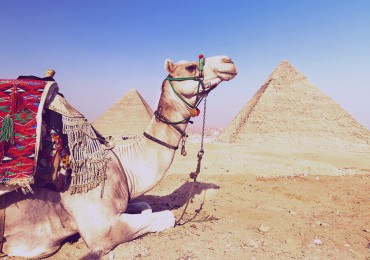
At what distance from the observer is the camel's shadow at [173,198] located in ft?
15.8

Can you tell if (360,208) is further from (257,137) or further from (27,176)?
(257,137)

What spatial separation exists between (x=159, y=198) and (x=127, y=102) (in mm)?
36190

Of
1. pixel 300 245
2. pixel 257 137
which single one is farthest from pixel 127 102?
pixel 300 245

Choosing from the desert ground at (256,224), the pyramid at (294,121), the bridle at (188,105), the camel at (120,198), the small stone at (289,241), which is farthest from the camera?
the pyramid at (294,121)

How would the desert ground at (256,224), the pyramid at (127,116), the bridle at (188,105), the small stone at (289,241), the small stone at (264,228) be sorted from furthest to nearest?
1. the pyramid at (127,116)
2. the small stone at (264,228)
3. the small stone at (289,241)
4. the bridle at (188,105)
5. the desert ground at (256,224)

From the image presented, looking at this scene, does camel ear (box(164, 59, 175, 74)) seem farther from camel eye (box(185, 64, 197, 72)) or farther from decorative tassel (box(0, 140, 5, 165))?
decorative tassel (box(0, 140, 5, 165))

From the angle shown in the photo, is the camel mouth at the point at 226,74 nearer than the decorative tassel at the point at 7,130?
No

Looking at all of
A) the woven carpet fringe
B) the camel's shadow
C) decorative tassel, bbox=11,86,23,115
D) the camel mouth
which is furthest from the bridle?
the camel's shadow

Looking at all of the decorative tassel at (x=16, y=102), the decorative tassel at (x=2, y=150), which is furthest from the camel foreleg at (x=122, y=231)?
the decorative tassel at (x=16, y=102)

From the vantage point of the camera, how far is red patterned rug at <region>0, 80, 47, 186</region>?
2.39 metres

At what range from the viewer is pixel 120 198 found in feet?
9.28

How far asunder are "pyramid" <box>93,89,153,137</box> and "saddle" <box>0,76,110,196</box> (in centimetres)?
3619

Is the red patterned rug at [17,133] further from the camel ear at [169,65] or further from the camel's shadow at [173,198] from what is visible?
the camel's shadow at [173,198]

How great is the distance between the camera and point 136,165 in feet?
10.2
